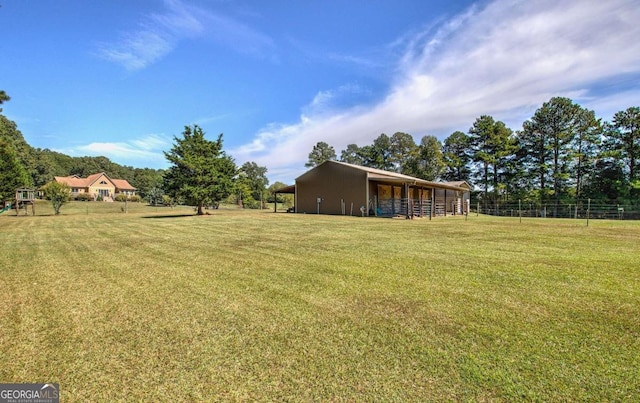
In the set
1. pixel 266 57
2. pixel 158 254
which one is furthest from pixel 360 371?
pixel 266 57

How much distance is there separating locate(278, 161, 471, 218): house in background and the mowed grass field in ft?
54.5

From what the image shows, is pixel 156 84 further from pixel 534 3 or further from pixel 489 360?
pixel 489 360

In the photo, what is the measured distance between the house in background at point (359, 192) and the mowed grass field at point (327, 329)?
54.5 ft

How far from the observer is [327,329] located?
9.48ft

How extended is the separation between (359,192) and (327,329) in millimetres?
21093

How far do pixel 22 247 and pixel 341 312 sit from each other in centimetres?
944

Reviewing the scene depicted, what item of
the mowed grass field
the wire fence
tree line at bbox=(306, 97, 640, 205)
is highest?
tree line at bbox=(306, 97, 640, 205)

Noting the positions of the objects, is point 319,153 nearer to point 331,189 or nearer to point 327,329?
point 331,189

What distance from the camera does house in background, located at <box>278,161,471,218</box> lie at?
22984 mm

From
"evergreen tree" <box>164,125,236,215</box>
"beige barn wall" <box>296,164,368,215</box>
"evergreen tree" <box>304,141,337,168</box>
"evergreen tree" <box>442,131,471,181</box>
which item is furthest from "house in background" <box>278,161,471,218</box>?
"evergreen tree" <box>304,141,337,168</box>

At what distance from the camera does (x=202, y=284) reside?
174 inches

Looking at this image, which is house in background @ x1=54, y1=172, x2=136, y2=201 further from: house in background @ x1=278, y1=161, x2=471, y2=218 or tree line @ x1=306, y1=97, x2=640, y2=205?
tree line @ x1=306, y1=97, x2=640, y2=205

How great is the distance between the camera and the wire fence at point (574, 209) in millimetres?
24734

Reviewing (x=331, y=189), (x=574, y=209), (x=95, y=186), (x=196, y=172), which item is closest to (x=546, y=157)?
(x=574, y=209)
